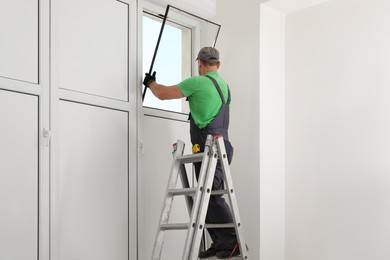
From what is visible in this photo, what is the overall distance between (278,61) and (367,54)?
0.71 m

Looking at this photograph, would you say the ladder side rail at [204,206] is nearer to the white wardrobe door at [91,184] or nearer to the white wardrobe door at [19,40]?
the white wardrobe door at [91,184]

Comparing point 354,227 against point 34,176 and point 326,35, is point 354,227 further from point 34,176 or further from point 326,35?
point 34,176

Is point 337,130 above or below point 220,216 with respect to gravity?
above

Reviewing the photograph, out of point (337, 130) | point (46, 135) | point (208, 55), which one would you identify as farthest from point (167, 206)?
point (337, 130)

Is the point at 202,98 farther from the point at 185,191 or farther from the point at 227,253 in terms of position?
the point at 227,253

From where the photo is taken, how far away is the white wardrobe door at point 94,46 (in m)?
3.36

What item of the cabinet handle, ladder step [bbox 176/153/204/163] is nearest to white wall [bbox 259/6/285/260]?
ladder step [bbox 176/153/204/163]

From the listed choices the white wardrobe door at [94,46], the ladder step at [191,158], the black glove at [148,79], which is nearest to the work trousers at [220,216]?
the ladder step at [191,158]

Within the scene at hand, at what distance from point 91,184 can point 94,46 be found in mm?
Result: 890

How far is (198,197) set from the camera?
317cm

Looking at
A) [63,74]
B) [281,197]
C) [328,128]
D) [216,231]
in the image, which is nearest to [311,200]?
[281,197]

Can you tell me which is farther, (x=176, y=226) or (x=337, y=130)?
(x=337, y=130)

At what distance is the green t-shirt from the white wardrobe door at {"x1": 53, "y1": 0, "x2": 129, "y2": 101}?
1.54ft

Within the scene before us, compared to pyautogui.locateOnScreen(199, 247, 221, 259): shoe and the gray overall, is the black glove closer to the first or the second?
the gray overall
